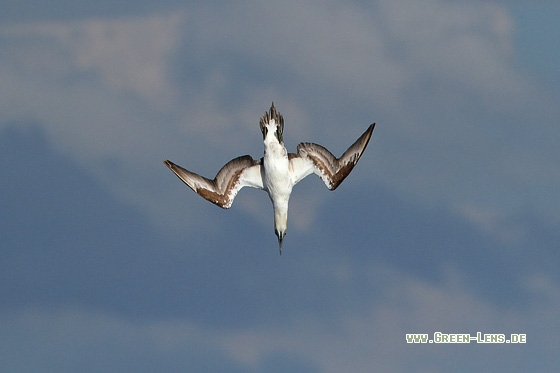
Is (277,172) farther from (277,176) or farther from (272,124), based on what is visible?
(272,124)

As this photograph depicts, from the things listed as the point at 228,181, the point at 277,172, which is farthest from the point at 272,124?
the point at 228,181

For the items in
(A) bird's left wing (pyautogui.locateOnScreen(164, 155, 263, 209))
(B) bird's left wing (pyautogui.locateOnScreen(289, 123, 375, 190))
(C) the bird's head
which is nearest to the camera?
(C) the bird's head

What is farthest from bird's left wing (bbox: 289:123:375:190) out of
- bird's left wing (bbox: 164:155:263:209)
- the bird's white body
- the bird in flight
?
bird's left wing (bbox: 164:155:263:209)

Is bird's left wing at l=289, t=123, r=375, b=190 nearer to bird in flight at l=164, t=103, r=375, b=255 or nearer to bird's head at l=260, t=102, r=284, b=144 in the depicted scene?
bird in flight at l=164, t=103, r=375, b=255

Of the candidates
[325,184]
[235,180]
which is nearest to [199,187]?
[235,180]

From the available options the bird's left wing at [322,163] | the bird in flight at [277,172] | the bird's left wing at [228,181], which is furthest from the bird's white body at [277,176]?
the bird's left wing at [228,181]

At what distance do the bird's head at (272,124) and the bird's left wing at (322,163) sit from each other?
101 inches

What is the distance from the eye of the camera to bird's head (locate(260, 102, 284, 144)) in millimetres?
69812

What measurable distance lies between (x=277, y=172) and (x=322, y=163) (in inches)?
112

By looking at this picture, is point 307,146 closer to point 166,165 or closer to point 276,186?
point 276,186

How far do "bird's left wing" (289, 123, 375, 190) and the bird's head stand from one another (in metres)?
2.56

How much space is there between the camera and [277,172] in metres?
70.9

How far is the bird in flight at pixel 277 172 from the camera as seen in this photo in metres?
70.9

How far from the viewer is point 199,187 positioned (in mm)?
73000
